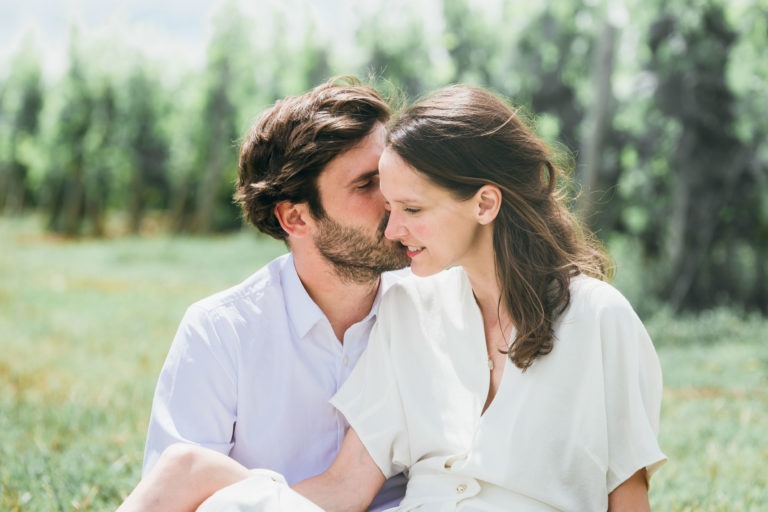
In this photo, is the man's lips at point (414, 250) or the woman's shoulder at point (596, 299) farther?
the man's lips at point (414, 250)

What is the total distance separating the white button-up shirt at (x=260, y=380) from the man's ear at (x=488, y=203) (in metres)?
0.62

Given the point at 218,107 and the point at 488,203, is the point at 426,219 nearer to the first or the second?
the point at 488,203

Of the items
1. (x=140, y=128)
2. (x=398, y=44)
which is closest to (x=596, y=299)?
(x=398, y=44)

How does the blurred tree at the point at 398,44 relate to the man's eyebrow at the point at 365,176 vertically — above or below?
above

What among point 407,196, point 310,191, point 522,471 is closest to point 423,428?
point 522,471

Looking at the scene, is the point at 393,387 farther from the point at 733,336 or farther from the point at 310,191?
the point at 733,336

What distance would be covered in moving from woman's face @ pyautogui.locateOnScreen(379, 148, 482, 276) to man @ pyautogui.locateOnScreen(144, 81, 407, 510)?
0.29 m

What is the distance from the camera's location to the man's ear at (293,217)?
10.4 ft

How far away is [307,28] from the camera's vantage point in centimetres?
2331

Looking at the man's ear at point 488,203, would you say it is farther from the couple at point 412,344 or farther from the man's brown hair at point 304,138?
the man's brown hair at point 304,138

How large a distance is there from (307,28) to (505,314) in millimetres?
21771

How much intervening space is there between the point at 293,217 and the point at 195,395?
826mm

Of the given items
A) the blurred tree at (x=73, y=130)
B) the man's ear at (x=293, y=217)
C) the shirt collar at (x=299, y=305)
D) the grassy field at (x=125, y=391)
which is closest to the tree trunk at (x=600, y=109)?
the grassy field at (x=125, y=391)

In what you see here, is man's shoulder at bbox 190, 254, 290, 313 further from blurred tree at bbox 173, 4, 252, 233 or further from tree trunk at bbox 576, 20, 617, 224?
blurred tree at bbox 173, 4, 252, 233
